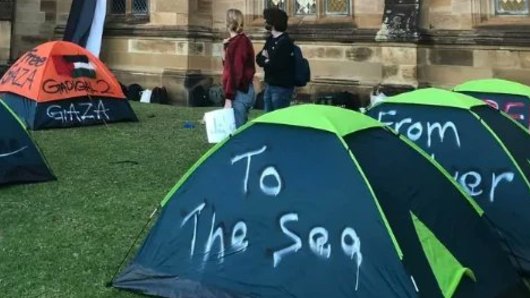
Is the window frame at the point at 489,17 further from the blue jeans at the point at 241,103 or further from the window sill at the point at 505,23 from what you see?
the blue jeans at the point at 241,103

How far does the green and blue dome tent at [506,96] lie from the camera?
7.01 m

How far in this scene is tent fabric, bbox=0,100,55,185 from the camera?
7.00 m

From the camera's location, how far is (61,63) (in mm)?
10656

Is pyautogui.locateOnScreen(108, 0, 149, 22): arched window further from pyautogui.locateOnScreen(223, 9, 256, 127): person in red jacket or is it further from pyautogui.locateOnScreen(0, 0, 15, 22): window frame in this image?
pyautogui.locateOnScreen(223, 9, 256, 127): person in red jacket

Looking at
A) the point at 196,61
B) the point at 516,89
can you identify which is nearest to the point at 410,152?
the point at 516,89

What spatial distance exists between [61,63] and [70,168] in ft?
10.8

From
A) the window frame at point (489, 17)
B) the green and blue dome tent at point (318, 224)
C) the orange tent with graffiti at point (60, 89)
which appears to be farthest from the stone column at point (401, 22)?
the green and blue dome tent at point (318, 224)

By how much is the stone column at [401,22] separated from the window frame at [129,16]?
6.44m

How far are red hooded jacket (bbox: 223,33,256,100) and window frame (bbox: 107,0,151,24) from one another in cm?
856

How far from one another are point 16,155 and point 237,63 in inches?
114

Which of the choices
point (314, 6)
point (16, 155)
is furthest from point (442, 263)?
point (314, 6)

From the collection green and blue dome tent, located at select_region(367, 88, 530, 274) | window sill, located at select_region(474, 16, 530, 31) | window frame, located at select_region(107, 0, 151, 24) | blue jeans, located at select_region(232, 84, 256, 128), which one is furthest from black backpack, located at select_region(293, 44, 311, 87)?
window frame, located at select_region(107, 0, 151, 24)

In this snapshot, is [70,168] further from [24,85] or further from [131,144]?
[24,85]

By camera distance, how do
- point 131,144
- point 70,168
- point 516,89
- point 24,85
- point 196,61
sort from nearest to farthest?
point 516,89
point 70,168
point 131,144
point 24,85
point 196,61
